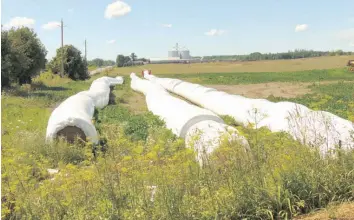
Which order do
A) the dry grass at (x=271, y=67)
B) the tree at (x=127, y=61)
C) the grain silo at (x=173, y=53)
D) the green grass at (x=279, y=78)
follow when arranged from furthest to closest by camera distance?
the grain silo at (x=173, y=53), the tree at (x=127, y=61), the dry grass at (x=271, y=67), the green grass at (x=279, y=78)

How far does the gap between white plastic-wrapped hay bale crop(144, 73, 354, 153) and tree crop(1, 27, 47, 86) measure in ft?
43.4

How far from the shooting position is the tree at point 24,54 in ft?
100

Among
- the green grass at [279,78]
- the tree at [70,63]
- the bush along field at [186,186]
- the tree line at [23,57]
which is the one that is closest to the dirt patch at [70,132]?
the bush along field at [186,186]

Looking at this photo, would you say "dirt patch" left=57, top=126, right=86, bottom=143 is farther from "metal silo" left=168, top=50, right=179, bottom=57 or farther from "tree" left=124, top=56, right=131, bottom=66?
"metal silo" left=168, top=50, right=179, bottom=57

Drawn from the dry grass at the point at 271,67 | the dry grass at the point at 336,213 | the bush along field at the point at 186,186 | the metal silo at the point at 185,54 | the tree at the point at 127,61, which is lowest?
the dry grass at the point at 336,213

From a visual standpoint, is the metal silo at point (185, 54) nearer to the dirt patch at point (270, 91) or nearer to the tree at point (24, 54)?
the tree at point (24, 54)

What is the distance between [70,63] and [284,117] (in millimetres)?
46270

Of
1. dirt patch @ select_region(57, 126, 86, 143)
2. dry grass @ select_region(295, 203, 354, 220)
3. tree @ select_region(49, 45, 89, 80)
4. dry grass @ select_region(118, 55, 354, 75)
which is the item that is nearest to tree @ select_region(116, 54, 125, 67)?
dry grass @ select_region(118, 55, 354, 75)

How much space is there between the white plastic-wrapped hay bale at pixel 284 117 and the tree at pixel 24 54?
13.2 m

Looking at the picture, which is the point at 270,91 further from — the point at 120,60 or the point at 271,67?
the point at 120,60

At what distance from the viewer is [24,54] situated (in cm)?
3198

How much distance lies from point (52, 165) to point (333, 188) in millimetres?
6175

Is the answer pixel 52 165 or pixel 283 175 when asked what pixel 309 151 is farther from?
pixel 52 165

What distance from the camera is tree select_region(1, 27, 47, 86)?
30.5 meters
